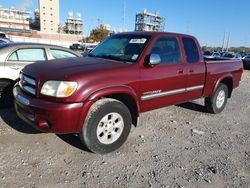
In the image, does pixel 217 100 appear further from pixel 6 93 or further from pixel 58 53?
pixel 6 93

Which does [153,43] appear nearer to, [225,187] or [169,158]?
[169,158]

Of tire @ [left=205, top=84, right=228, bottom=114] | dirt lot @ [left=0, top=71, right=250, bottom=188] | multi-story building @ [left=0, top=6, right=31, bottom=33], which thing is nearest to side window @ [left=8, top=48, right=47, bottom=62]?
dirt lot @ [left=0, top=71, right=250, bottom=188]

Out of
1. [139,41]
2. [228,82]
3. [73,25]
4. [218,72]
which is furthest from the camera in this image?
[73,25]

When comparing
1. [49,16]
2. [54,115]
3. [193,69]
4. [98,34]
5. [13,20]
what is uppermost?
[49,16]

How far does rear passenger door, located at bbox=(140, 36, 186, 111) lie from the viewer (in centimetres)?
446

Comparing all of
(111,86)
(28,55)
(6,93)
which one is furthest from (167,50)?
(6,93)

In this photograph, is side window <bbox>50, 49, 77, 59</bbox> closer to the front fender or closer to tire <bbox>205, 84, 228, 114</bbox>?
the front fender

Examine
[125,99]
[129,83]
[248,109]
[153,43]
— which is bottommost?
[248,109]

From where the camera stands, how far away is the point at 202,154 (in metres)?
4.29

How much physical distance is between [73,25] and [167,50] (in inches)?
4664

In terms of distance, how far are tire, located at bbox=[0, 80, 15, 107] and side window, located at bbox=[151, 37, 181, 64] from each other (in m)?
3.32

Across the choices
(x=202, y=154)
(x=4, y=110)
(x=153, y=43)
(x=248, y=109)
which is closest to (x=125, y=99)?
(x=153, y=43)

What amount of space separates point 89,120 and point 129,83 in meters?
0.89

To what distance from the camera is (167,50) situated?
16.3 feet
